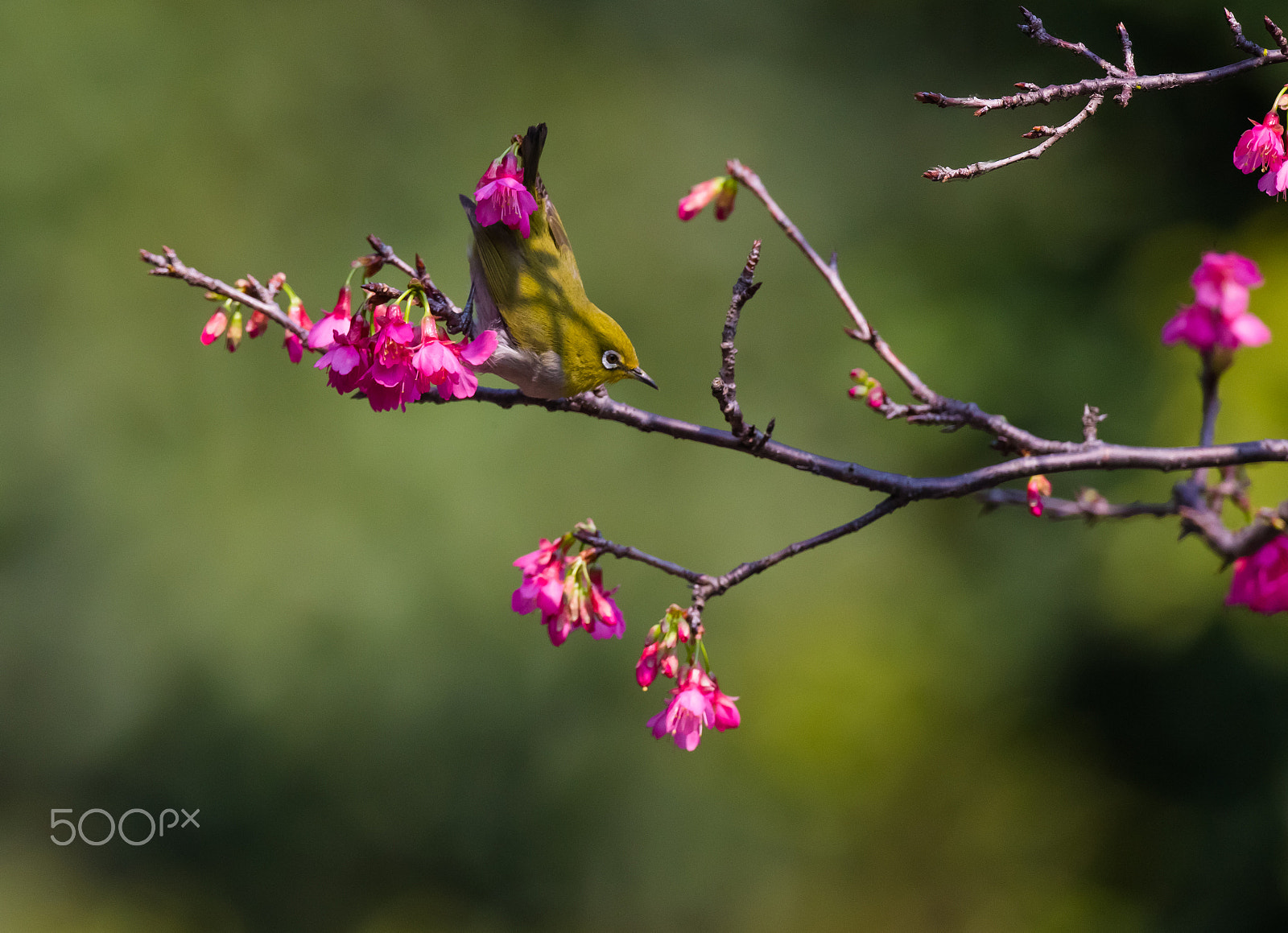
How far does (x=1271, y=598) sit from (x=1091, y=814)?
504 cm

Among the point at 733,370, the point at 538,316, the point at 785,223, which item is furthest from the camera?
the point at 538,316

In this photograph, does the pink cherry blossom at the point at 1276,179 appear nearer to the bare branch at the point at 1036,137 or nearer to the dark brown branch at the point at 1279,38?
the dark brown branch at the point at 1279,38

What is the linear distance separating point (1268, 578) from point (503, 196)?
1.46m

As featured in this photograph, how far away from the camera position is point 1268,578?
1671 mm

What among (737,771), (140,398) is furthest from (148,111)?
(737,771)

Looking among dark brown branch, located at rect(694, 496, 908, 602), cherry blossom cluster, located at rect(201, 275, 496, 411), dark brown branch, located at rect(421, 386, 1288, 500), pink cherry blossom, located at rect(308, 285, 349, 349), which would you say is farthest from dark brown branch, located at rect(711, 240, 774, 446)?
pink cherry blossom, located at rect(308, 285, 349, 349)

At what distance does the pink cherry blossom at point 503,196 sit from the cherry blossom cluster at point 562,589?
568 mm

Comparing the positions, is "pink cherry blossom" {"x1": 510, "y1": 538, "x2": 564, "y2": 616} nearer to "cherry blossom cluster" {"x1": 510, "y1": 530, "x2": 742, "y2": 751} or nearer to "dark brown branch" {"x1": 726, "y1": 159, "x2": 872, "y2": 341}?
"cherry blossom cluster" {"x1": 510, "y1": 530, "x2": 742, "y2": 751}

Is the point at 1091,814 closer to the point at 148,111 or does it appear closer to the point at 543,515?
the point at 543,515

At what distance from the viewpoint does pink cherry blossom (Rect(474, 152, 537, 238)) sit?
5.69ft

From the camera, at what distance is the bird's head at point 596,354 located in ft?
7.05

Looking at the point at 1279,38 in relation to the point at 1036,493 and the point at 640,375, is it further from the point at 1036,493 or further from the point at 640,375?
the point at 640,375

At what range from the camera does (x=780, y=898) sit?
5930mm

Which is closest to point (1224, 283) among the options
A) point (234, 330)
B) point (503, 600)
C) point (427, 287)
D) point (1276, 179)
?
point (1276, 179)
